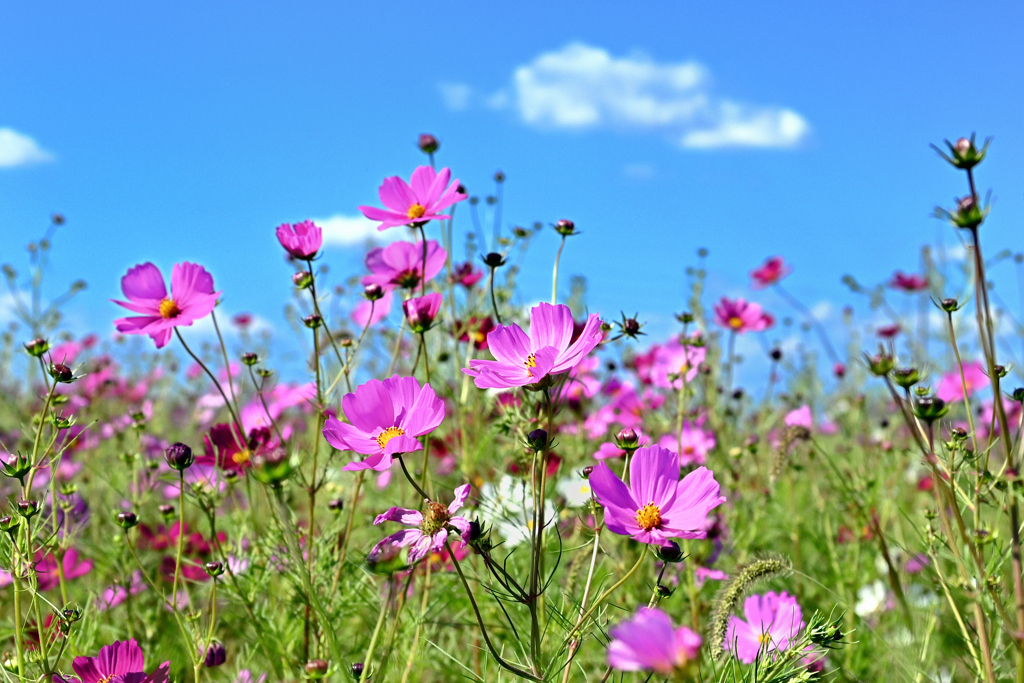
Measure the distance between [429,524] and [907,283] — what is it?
12.5 feet

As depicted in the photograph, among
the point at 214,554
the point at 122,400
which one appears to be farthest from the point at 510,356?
the point at 122,400

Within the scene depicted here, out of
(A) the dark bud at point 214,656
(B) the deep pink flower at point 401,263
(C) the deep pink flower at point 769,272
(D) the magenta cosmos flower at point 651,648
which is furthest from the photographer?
(C) the deep pink flower at point 769,272

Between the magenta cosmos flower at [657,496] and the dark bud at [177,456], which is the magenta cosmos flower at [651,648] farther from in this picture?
the dark bud at [177,456]

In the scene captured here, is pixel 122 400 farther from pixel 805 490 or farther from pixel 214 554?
pixel 805 490

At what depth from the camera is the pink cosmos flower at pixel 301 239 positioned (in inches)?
45.8

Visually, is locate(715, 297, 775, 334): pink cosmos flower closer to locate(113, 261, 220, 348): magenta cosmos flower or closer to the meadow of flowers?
the meadow of flowers

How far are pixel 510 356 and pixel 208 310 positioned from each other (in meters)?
0.46

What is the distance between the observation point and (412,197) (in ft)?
4.18

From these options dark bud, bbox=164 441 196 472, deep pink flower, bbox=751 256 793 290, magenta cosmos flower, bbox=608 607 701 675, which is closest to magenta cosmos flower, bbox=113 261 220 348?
dark bud, bbox=164 441 196 472

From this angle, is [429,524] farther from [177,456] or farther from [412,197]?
[412,197]

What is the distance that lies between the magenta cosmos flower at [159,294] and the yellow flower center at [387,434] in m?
0.39

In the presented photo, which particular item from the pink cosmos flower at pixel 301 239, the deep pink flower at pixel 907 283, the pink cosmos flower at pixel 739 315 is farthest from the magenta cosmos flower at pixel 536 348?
the deep pink flower at pixel 907 283

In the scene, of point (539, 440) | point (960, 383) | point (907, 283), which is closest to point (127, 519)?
point (539, 440)

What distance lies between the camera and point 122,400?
13.2 ft
